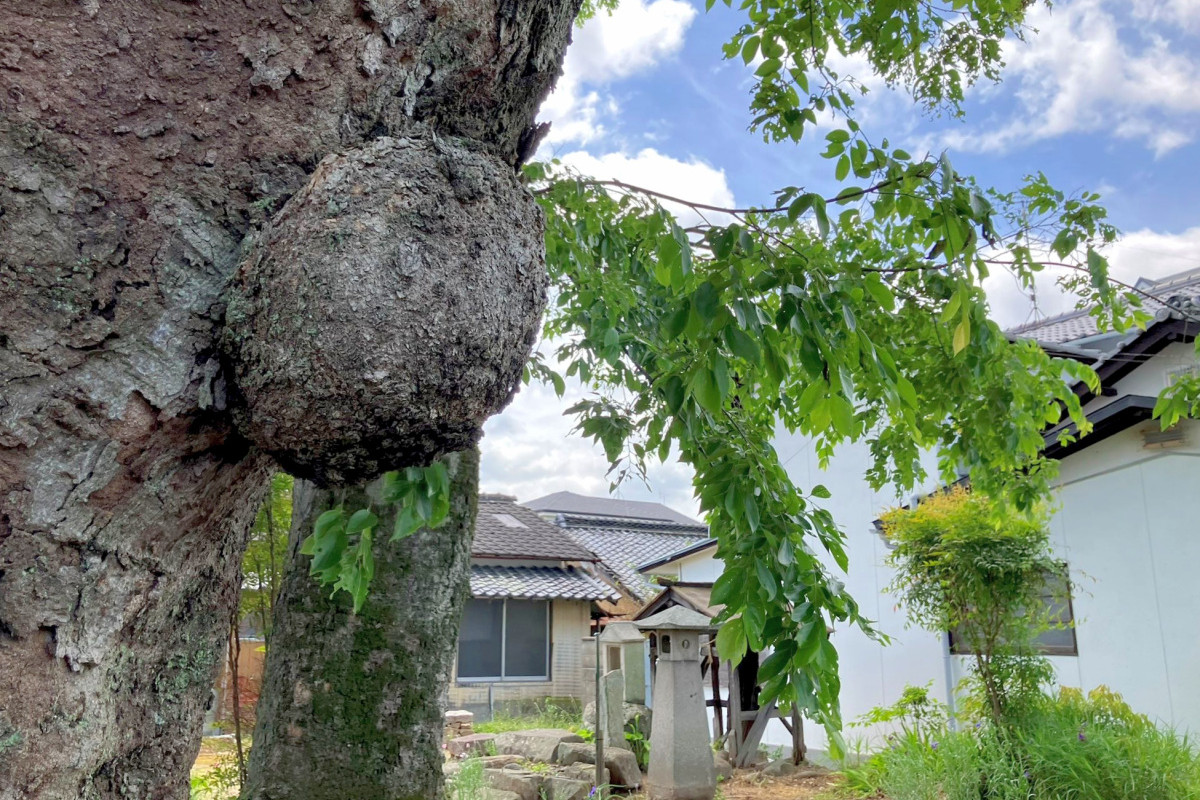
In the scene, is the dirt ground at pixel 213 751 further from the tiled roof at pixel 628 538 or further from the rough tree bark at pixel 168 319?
the tiled roof at pixel 628 538

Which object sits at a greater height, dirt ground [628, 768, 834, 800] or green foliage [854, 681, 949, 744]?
green foliage [854, 681, 949, 744]

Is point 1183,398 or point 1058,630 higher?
point 1183,398

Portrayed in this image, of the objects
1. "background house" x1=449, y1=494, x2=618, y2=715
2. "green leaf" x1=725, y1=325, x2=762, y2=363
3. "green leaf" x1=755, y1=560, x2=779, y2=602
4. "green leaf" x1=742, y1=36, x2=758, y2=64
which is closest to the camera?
"green leaf" x1=725, y1=325, x2=762, y2=363

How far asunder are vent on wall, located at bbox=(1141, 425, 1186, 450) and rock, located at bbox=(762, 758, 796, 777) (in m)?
5.02

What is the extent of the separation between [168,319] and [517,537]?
1624 cm

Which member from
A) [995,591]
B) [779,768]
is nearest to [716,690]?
[779,768]

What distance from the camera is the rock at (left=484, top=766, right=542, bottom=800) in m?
7.07

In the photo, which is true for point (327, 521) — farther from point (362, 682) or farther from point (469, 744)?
point (469, 744)

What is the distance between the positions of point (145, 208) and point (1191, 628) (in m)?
8.62

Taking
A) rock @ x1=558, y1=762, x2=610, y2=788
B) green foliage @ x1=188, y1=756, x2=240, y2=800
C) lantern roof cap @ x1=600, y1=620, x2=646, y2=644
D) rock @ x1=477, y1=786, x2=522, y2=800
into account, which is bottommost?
rock @ x1=558, y1=762, x2=610, y2=788

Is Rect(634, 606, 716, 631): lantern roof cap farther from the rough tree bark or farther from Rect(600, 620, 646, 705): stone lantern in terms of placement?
the rough tree bark

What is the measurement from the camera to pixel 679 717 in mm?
7535

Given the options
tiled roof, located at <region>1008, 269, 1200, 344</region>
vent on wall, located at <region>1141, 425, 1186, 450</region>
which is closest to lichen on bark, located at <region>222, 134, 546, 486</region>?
vent on wall, located at <region>1141, 425, 1186, 450</region>

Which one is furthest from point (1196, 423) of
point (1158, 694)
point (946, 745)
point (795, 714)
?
point (795, 714)
